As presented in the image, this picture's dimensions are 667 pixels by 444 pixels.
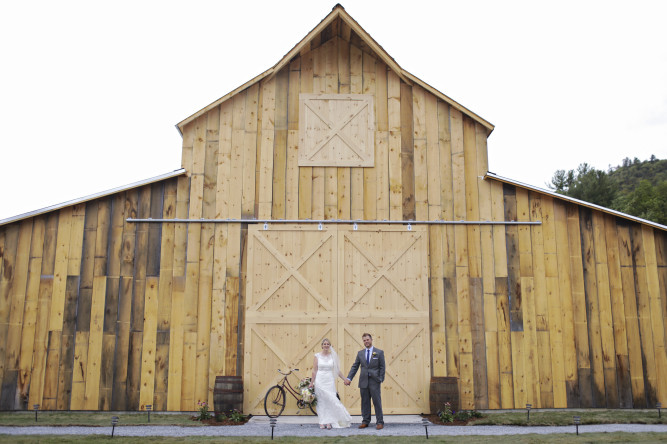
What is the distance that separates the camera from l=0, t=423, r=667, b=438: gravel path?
31.8 ft

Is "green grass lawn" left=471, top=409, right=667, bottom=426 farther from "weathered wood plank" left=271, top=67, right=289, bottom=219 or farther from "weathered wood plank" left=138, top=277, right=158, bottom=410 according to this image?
"weathered wood plank" left=138, top=277, right=158, bottom=410

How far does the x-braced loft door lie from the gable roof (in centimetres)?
272

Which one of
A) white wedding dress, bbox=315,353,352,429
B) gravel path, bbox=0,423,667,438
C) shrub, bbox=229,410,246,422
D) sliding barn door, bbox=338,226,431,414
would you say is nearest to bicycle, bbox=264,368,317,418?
shrub, bbox=229,410,246,422

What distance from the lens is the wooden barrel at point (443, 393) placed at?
11352mm

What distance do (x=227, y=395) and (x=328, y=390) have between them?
1.97 meters

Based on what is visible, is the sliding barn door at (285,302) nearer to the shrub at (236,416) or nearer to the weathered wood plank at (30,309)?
the shrub at (236,416)

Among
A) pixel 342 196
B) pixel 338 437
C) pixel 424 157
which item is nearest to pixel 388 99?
pixel 424 157

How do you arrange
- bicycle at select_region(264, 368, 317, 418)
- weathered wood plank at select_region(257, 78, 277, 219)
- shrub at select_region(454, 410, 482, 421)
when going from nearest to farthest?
shrub at select_region(454, 410, 482, 421) < bicycle at select_region(264, 368, 317, 418) < weathered wood plank at select_region(257, 78, 277, 219)

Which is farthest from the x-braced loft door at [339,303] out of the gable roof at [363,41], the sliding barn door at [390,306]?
the gable roof at [363,41]

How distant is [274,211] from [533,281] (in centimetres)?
553

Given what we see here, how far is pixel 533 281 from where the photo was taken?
12.2m

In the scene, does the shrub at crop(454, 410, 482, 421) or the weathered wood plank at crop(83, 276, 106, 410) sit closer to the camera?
the shrub at crop(454, 410, 482, 421)

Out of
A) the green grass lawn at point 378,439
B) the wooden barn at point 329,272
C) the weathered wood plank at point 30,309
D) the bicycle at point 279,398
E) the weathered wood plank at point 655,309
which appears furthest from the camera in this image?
the weathered wood plank at point 655,309

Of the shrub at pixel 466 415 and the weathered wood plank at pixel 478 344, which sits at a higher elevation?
the weathered wood plank at pixel 478 344
